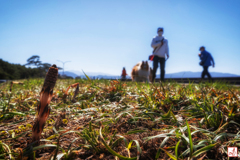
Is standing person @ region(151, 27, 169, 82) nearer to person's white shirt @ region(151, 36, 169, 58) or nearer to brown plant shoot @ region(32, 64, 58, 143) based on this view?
person's white shirt @ region(151, 36, 169, 58)

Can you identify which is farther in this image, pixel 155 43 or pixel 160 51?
pixel 155 43

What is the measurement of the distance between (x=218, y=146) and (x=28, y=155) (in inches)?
47.0

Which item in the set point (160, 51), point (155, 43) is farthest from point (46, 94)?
point (155, 43)

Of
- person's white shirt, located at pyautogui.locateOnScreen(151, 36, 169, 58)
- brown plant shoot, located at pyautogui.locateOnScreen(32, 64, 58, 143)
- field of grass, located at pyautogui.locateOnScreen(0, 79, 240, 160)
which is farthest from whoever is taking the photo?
person's white shirt, located at pyautogui.locateOnScreen(151, 36, 169, 58)

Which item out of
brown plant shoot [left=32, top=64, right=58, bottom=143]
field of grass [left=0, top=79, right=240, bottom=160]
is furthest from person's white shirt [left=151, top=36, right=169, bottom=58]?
brown plant shoot [left=32, top=64, right=58, bottom=143]

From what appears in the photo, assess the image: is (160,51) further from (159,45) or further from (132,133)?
(132,133)

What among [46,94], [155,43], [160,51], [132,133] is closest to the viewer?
[46,94]

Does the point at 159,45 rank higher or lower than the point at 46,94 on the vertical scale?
higher

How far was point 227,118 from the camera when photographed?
1.35 metres

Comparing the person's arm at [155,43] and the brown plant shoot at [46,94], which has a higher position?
the person's arm at [155,43]

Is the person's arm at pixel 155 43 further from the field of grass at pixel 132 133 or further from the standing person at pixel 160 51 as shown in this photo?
the field of grass at pixel 132 133

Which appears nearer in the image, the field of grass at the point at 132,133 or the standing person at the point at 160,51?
the field of grass at the point at 132,133

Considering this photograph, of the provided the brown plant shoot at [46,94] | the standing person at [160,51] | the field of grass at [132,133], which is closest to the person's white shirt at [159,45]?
the standing person at [160,51]

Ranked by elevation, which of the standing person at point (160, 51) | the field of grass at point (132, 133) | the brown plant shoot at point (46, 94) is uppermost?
the standing person at point (160, 51)
